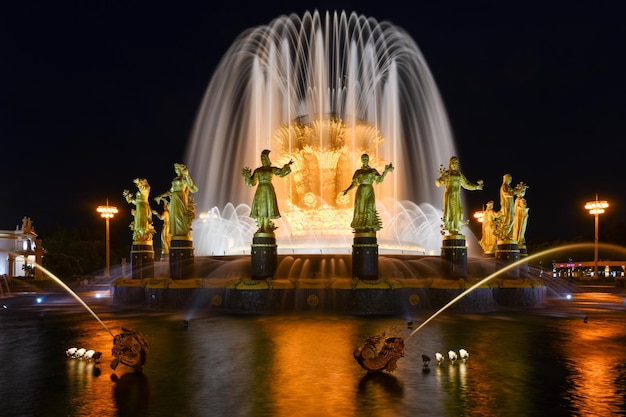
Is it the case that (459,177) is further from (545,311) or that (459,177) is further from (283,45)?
(283,45)

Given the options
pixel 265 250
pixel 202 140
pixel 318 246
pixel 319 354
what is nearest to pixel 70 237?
pixel 202 140

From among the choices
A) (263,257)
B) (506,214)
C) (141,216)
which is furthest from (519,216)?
(141,216)

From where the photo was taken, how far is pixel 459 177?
23266mm

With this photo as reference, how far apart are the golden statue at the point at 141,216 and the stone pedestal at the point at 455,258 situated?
41.0 feet

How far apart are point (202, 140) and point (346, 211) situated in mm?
9201

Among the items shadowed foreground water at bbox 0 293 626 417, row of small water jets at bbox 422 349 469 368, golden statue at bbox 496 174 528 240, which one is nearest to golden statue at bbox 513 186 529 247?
golden statue at bbox 496 174 528 240

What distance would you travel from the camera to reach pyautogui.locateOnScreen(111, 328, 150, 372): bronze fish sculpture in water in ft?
33.5

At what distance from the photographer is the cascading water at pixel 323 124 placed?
1262 inches

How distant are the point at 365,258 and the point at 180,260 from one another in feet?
23.9

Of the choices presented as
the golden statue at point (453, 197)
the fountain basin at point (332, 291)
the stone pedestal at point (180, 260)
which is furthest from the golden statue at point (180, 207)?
the golden statue at point (453, 197)

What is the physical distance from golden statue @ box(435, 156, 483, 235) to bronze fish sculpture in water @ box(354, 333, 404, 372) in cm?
1342

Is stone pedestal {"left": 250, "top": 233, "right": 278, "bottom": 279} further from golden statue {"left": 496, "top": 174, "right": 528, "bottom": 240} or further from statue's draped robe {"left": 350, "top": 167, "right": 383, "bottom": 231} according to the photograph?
golden statue {"left": 496, "top": 174, "right": 528, "bottom": 240}

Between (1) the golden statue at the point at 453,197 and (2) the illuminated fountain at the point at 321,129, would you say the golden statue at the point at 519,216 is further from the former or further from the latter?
(1) the golden statue at the point at 453,197

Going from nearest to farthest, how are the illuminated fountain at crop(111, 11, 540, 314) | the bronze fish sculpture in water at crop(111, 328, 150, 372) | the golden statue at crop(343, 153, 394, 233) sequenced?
the bronze fish sculpture in water at crop(111, 328, 150, 372), the golden statue at crop(343, 153, 394, 233), the illuminated fountain at crop(111, 11, 540, 314)
